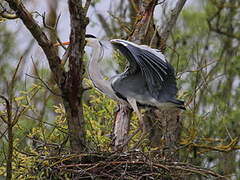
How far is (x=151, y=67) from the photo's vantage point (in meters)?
5.22

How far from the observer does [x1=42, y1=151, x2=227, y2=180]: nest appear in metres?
4.79

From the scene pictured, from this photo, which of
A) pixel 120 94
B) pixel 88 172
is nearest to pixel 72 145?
pixel 88 172

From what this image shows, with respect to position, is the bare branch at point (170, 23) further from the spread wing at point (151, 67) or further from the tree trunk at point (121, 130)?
the tree trunk at point (121, 130)

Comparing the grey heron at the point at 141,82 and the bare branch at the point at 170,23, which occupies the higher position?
the bare branch at the point at 170,23

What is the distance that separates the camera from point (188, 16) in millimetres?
12852

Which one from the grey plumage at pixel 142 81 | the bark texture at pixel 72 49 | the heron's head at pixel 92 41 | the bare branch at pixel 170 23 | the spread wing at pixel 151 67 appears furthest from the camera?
the bare branch at pixel 170 23

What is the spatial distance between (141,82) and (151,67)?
0.94 ft

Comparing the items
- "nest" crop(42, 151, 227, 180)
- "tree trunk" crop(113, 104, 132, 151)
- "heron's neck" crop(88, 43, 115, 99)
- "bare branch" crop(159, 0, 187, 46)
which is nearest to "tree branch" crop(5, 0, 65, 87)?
"nest" crop(42, 151, 227, 180)

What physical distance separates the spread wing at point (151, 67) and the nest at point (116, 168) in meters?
0.63

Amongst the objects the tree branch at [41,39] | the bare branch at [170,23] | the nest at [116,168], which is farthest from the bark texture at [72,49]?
the bare branch at [170,23]

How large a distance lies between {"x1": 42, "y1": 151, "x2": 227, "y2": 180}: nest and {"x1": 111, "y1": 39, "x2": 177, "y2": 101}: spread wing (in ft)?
2.07

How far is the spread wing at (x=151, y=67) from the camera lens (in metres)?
5.08

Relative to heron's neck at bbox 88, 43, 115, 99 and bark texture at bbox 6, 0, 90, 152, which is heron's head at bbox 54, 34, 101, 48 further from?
bark texture at bbox 6, 0, 90, 152

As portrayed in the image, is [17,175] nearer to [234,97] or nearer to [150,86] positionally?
[150,86]
